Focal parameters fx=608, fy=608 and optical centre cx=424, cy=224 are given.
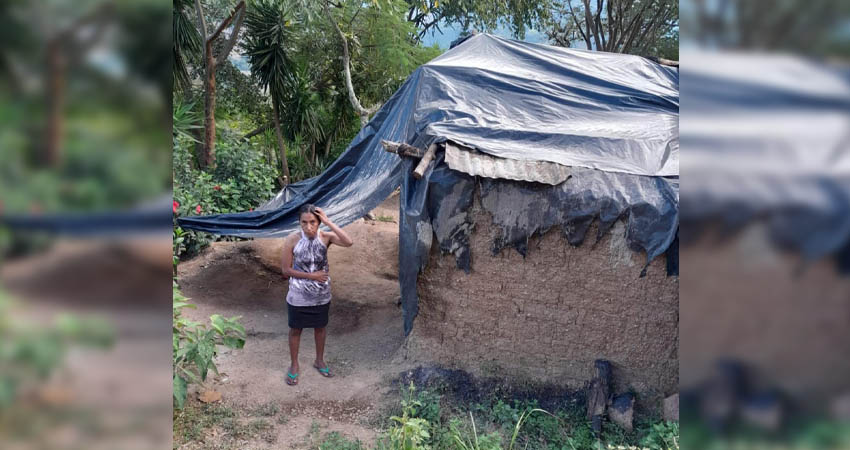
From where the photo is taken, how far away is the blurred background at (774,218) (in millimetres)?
515

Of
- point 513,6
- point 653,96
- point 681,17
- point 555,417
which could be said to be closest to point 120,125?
point 681,17

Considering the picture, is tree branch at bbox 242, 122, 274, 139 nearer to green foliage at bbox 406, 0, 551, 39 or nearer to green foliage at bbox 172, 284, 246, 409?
green foliage at bbox 406, 0, 551, 39

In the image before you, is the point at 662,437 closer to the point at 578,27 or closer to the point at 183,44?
the point at 183,44

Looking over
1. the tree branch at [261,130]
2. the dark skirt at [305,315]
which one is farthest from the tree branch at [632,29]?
the dark skirt at [305,315]

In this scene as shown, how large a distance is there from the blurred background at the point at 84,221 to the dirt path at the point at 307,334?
384 centimetres

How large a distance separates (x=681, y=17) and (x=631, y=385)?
178 inches

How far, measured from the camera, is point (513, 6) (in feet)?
49.9

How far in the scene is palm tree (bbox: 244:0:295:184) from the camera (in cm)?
976

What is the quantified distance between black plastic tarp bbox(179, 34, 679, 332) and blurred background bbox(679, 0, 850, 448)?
3.97 meters

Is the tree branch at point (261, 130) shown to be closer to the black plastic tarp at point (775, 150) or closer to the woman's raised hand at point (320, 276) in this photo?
the woman's raised hand at point (320, 276)

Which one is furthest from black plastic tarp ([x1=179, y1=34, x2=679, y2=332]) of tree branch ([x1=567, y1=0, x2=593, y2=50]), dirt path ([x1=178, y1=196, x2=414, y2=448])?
tree branch ([x1=567, y1=0, x2=593, y2=50])

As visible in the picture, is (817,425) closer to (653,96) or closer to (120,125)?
(120,125)

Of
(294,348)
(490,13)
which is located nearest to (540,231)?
(294,348)

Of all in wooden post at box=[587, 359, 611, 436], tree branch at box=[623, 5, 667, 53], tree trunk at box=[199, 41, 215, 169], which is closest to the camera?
wooden post at box=[587, 359, 611, 436]
